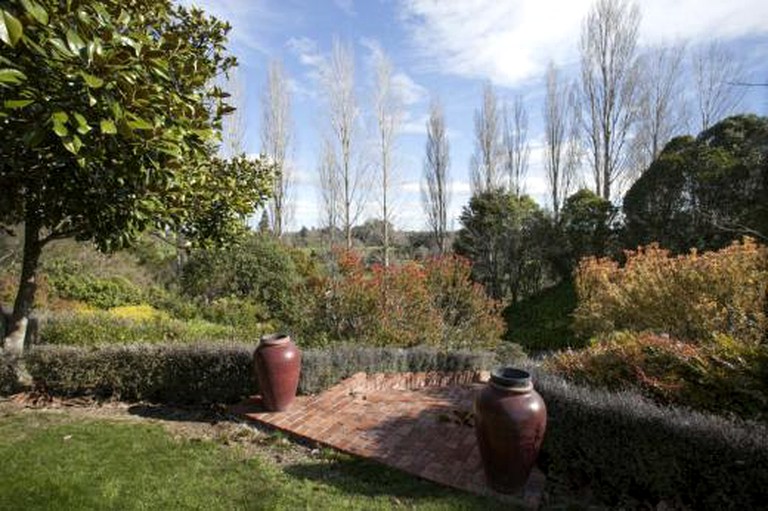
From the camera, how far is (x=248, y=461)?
4484 mm

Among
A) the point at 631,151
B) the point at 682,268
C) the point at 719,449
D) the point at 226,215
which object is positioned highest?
the point at 631,151

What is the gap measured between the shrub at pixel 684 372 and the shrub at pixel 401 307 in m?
3.68

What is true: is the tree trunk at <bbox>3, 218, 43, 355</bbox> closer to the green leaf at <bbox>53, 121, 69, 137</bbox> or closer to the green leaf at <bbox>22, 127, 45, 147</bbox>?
the green leaf at <bbox>22, 127, 45, 147</bbox>

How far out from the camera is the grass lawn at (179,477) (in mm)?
3727

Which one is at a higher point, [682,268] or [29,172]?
[29,172]

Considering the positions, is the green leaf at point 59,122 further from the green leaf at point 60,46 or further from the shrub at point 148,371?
the shrub at point 148,371

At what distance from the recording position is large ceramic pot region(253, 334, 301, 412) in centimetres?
544

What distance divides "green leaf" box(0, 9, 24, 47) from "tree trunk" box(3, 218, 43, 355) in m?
5.52

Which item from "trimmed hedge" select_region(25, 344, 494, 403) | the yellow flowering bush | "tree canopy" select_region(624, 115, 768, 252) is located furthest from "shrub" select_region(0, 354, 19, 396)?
"tree canopy" select_region(624, 115, 768, 252)

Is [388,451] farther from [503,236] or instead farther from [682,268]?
[503,236]

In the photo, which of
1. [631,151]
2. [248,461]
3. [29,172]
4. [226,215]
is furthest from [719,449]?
[631,151]

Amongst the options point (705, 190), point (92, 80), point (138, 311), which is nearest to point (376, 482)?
point (92, 80)

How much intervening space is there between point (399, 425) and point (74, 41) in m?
4.56

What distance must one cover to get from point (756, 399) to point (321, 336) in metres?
6.17
